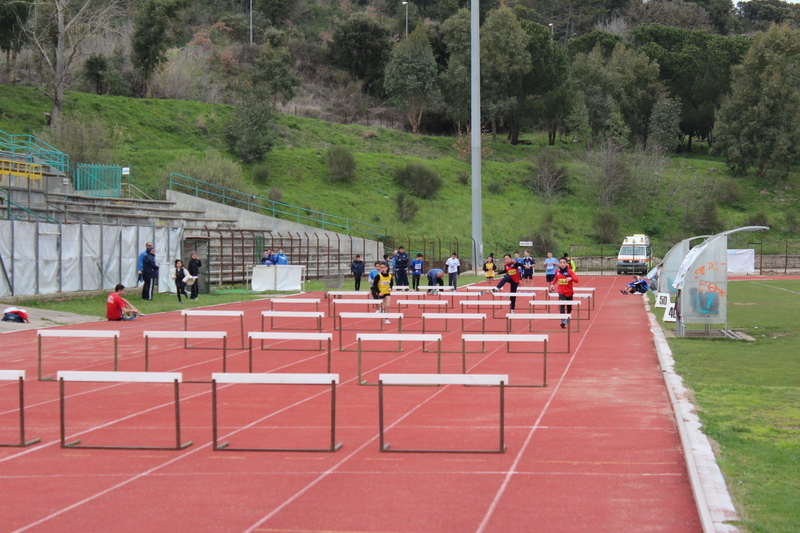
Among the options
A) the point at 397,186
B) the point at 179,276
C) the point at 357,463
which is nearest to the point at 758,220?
the point at 397,186

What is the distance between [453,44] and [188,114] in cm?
2959

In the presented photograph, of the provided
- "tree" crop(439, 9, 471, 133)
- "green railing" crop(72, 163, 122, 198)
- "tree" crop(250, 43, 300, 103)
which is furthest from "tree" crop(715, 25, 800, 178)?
"green railing" crop(72, 163, 122, 198)

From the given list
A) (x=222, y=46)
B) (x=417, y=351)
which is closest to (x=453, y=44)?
(x=222, y=46)

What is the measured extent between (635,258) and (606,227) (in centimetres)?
1417

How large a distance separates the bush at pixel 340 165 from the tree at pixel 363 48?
24.4 m

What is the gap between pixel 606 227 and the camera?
65.3 metres

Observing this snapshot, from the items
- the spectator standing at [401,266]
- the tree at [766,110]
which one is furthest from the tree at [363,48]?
the spectator standing at [401,266]

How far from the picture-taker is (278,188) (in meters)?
57.1

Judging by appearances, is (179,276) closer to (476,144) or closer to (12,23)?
(476,144)

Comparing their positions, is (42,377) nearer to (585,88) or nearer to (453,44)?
(453,44)

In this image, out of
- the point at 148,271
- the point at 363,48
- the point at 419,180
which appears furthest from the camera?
the point at 363,48

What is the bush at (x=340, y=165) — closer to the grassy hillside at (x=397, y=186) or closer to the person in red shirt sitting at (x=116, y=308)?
the grassy hillside at (x=397, y=186)

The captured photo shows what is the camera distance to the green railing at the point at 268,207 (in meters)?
46.9

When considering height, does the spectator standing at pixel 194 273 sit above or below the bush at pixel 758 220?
below
